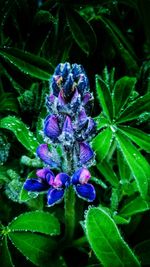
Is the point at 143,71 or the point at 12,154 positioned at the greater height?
the point at 143,71

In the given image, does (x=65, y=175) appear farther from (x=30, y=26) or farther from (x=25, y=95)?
(x=30, y=26)

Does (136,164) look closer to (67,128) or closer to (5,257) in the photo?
(67,128)

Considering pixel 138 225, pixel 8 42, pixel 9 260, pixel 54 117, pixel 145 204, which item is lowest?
pixel 9 260

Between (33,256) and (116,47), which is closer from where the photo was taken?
(33,256)

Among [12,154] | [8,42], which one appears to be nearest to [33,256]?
[12,154]

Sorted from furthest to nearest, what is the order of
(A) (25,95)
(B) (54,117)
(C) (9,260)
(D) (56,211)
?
(D) (56,211) < (A) (25,95) < (C) (9,260) < (B) (54,117)

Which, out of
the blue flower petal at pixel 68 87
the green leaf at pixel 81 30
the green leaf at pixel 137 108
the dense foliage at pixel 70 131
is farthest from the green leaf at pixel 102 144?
the green leaf at pixel 81 30

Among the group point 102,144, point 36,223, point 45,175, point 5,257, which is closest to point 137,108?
point 102,144

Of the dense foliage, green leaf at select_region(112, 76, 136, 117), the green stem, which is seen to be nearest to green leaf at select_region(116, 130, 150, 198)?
the dense foliage
